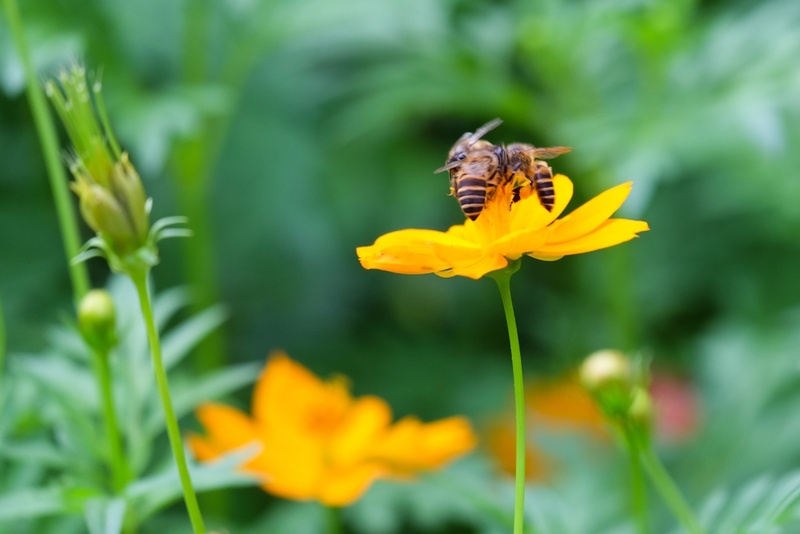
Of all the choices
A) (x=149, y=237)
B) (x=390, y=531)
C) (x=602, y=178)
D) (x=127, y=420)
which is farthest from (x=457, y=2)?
(x=149, y=237)

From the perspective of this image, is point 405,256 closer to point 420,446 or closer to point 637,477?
point 637,477

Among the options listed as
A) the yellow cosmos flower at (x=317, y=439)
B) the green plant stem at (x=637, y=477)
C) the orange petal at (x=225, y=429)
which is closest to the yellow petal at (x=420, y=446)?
the yellow cosmos flower at (x=317, y=439)

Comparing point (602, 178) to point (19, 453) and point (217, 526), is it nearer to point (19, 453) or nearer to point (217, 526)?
point (217, 526)

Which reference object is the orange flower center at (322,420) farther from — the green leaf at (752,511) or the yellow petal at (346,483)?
the green leaf at (752,511)

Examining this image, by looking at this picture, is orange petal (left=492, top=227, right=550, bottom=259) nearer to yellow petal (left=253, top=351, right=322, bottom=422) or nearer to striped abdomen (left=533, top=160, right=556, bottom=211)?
striped abdomen (left=533, top=160, right=556, bottom=211)

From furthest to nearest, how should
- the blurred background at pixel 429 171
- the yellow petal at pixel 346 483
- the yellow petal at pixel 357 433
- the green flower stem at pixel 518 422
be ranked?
the blurred background at pixel 429 171 < the yellow petal at pixel 357 433 < the yellow petal at pixel 346 483 < the green flower stem at pixel 518 422

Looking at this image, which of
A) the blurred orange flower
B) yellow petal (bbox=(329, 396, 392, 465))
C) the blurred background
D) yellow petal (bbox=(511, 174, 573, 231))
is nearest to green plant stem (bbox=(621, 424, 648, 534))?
yellow petal (bbox=(511, 174, 573, 231))
